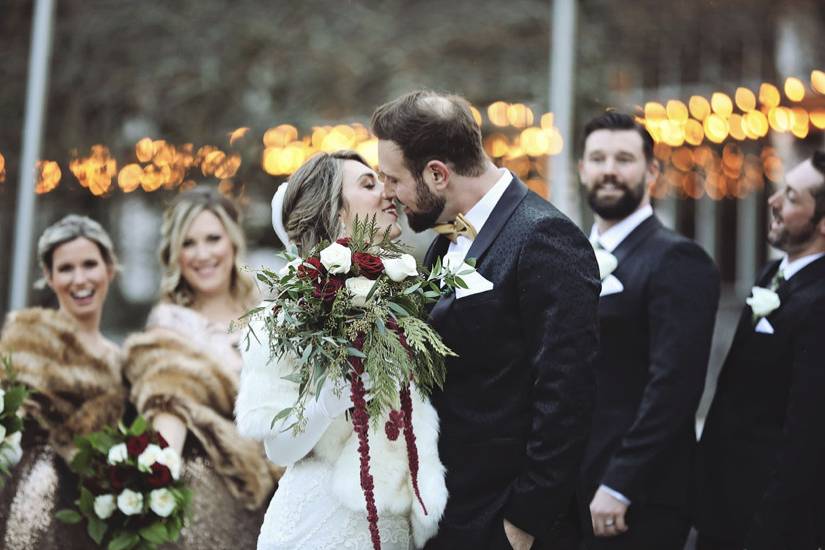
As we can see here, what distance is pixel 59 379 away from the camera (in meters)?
4.69

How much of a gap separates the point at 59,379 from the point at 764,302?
2.97 metres

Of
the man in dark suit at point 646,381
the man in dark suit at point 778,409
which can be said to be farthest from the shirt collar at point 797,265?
the man in dark suit at point 646,381

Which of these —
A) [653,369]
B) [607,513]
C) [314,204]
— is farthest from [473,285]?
[607,513]

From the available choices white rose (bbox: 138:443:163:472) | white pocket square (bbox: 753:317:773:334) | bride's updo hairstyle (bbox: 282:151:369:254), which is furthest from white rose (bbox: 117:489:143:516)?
white pocket square (bbox: 753:317:773:334)

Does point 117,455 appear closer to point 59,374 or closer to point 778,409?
point 59,374

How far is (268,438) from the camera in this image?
9.98 ft

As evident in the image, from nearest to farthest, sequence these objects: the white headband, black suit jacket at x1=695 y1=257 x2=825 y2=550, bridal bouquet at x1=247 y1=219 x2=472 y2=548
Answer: bridal bouquet at x1=247 y1=219 x2=472 y2=548 < the white headband < black suit jacket at x1=695 y1=257 x2=825 y2=550

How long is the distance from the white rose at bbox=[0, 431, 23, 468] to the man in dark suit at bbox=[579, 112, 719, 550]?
2234 millimetres

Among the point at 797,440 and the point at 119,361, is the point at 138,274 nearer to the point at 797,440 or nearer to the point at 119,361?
the point at 119,361

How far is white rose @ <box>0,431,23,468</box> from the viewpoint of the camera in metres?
4.23

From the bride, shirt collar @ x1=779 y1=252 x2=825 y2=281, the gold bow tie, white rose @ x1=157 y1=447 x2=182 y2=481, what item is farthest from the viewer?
white rose @ x1=157 y1=447 x2=182 y2=481

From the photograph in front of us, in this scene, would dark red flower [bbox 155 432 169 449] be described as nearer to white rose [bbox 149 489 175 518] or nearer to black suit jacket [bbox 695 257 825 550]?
white rose [bbox 149 489 175 518]

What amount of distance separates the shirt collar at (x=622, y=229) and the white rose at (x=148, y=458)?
2001mm

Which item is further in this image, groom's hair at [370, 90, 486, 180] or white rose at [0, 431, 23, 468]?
white rose at [0, 431, 23, 468]
